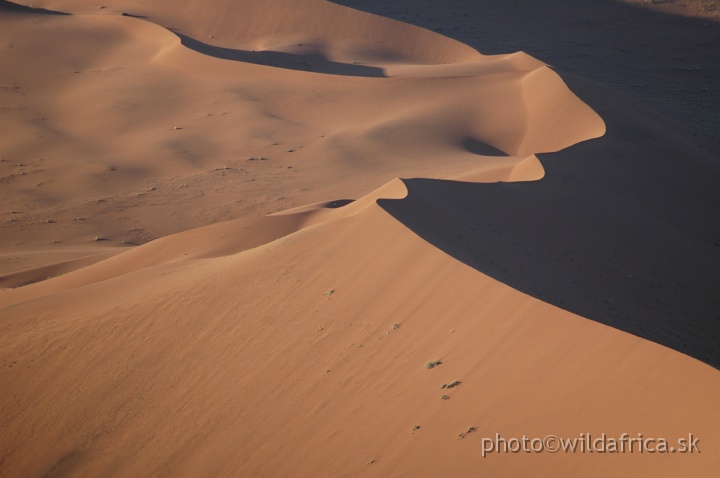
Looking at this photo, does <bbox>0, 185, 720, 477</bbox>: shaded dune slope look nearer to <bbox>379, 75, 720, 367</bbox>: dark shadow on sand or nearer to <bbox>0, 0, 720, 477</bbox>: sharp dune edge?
<bbox>0, 0, 720, 477</bbox>: sharp dune edge

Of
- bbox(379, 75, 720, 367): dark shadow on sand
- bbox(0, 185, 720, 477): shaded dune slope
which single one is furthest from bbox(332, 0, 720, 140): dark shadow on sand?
bbox(0, 185, 720, 477): shaded dune slope

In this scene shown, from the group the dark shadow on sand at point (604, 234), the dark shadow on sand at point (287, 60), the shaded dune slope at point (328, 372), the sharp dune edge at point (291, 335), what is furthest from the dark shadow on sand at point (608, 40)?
the shaded dune slope at point (328, 372)

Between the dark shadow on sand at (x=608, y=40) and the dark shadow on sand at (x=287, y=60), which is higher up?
the dark shadow on sand at (x=608, y=40)

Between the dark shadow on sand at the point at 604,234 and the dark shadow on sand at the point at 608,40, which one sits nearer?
the dark shadow on sand at the point at 604,234

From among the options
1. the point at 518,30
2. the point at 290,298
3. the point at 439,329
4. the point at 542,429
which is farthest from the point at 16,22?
the point at 542,429

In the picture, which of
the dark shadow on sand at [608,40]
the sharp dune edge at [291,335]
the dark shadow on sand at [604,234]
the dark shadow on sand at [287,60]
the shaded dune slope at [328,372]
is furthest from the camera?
the dark shadow on sand at [608,40]

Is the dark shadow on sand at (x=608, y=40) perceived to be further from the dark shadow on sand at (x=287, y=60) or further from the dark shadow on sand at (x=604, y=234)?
the dark shadow on sand at (x=604, y=234)

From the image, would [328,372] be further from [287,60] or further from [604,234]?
[287,60]

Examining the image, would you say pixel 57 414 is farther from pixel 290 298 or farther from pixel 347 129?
pixel 347 129

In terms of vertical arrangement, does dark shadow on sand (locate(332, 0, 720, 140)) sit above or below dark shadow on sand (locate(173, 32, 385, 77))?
above
